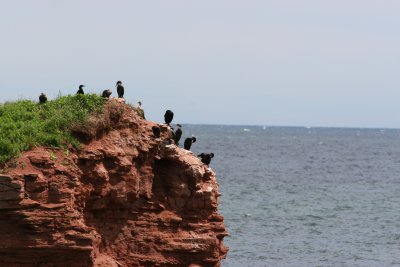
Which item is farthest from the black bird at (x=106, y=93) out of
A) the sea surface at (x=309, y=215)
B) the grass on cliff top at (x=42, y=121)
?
the sea surface at (x=309, y=215)

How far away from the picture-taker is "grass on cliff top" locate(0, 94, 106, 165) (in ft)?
69.2

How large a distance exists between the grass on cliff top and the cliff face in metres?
0.30

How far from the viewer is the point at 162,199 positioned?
23141 mm

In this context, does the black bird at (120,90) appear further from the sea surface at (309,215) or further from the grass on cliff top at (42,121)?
the sea surface at (309,215)

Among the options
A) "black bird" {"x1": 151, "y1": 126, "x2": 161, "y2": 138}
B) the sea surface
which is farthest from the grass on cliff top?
the sea surface

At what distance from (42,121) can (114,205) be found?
2.59 m

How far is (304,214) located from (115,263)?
113 feet

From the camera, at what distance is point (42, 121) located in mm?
22250

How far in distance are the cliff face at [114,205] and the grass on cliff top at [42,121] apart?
0.99ft

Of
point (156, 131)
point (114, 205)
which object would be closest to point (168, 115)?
point (156, 131)

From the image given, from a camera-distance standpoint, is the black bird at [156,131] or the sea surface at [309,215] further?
the sea surface at [309,215]

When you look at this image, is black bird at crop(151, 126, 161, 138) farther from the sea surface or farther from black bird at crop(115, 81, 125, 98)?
the sea surface

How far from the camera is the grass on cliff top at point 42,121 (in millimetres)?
21094

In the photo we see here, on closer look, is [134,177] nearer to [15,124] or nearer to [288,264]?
[15,124]
